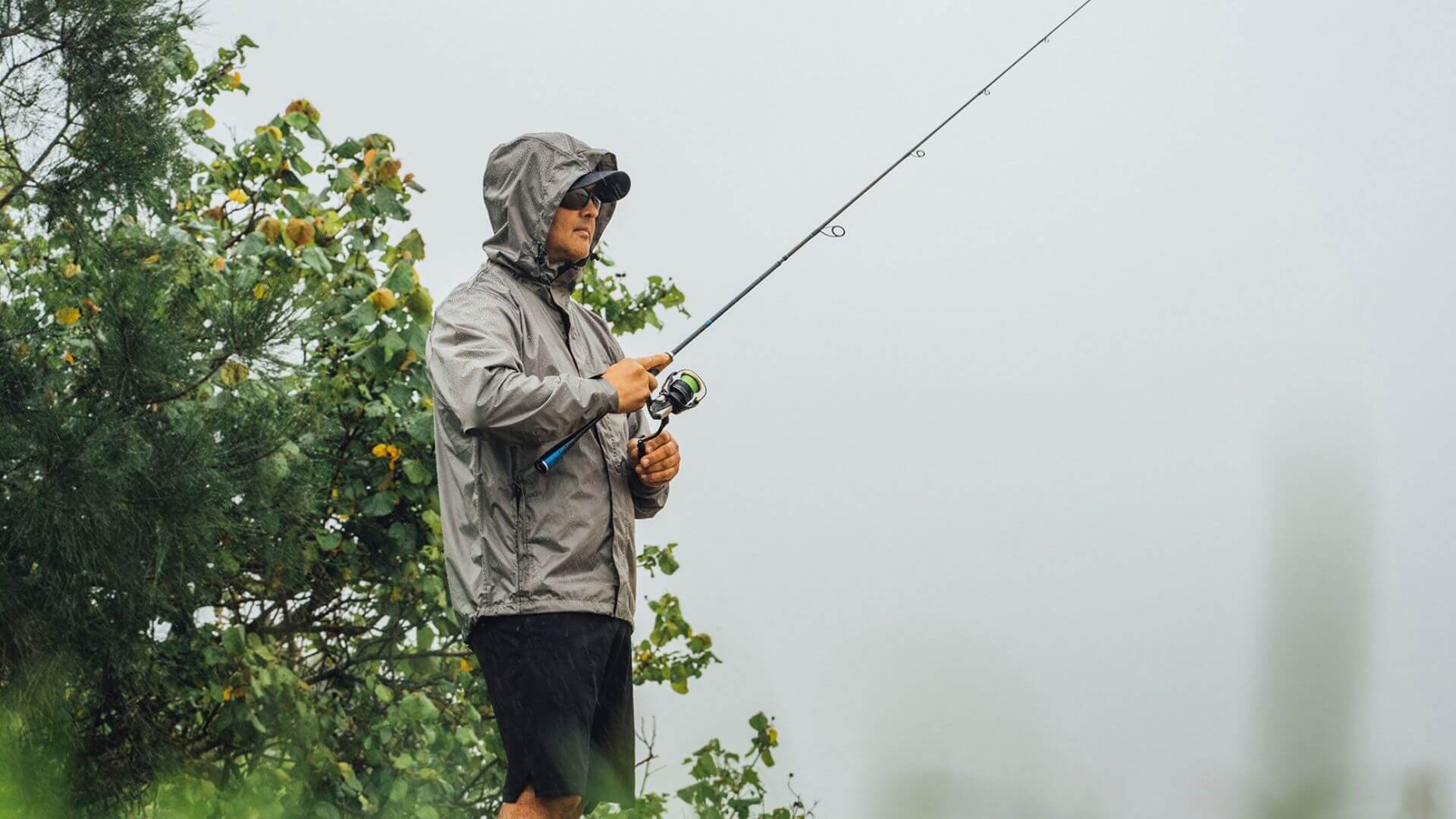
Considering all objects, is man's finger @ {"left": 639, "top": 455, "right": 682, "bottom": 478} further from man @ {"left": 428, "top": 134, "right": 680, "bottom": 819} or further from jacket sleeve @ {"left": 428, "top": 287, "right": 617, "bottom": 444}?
jacket sleeve @ {"left": 428, "top": 287, "right": 617, "bottom": 444}

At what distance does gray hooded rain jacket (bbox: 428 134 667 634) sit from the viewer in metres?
1.88

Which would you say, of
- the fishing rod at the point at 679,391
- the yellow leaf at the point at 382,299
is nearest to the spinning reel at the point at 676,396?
the fishing rod at the point at 679,391

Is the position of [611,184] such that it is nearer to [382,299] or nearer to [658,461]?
[658,461]

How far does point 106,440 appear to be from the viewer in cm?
246

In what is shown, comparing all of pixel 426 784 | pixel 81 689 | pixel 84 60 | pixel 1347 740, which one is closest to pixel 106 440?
pixel 81 689

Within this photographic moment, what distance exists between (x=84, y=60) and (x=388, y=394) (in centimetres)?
95

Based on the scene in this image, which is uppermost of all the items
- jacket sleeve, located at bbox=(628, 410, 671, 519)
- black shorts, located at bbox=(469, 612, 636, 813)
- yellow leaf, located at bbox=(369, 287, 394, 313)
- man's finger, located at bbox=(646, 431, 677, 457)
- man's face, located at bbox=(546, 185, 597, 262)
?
yellow leaf, located at bbox=(369, 287, 394, 313)

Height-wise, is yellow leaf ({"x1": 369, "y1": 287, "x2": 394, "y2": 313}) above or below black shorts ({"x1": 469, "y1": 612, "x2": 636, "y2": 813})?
above

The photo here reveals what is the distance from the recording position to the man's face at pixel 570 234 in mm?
2143

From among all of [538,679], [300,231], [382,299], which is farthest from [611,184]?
[300,231]

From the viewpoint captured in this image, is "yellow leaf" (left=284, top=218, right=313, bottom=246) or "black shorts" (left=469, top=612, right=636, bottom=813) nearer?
"black shorts" (left=469, top=612, right=636, bottom=813)

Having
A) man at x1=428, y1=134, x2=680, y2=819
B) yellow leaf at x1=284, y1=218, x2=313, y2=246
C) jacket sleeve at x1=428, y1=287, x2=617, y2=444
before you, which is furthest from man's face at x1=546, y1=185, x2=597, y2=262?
yellow leaf at x1=284, y1=218, x2=313, y2=246

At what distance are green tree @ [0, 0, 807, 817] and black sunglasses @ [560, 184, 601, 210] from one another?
2.50 ft

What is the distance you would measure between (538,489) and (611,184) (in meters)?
0.50
